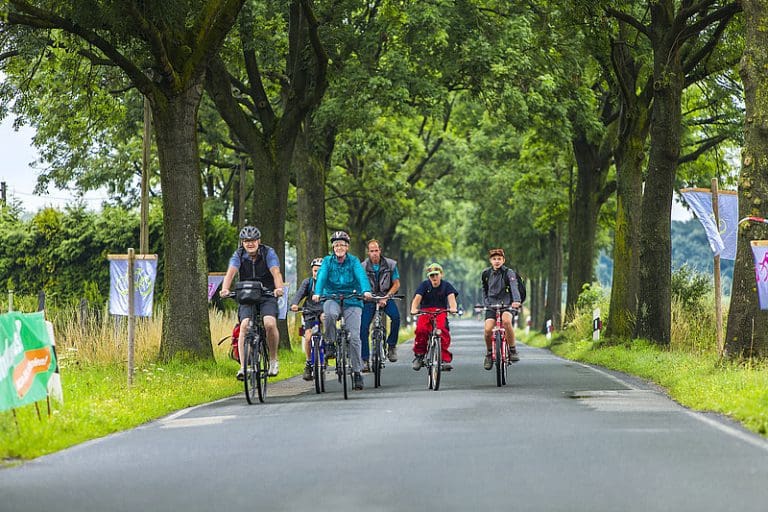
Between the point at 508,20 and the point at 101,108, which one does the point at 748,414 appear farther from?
the point at 508,20

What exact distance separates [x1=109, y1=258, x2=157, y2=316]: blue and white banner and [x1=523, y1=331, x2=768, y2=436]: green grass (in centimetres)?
836

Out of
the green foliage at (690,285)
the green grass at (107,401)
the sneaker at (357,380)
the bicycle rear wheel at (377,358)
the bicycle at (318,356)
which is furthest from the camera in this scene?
the green foliage at (690,285)

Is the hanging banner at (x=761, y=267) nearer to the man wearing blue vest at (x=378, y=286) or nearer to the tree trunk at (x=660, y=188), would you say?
the man wearing blue vest at (x=378, y=286)

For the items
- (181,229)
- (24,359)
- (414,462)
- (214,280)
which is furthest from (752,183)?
(214,280)

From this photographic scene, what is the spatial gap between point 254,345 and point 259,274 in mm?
996

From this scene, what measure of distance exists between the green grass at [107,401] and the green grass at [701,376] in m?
5.94

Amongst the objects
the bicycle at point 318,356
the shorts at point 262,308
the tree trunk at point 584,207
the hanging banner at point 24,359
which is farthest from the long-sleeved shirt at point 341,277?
the tree trunk at point 584,207

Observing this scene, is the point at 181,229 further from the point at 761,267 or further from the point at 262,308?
the point at 761,267

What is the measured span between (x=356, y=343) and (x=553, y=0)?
1080cm

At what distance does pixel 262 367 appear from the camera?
1633cm

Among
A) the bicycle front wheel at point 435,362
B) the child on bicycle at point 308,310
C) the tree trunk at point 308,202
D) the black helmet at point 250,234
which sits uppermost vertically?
the tree trunk at point 308,202

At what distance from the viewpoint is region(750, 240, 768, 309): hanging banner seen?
1592cm

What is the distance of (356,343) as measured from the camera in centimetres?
1691

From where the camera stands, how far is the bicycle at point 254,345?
15750mm
